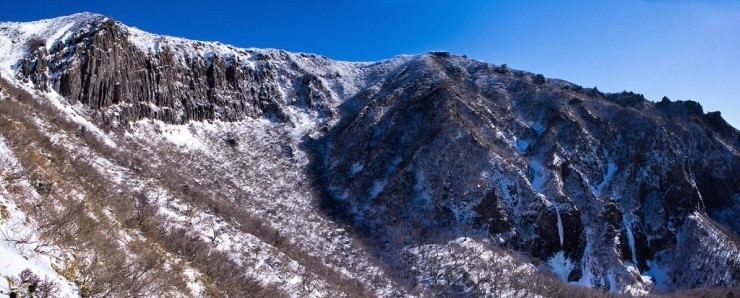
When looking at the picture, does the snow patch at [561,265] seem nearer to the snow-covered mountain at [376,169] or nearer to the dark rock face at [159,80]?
the snow-covered mountain at [376,169]

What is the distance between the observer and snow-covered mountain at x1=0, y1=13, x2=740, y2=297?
33.7 m

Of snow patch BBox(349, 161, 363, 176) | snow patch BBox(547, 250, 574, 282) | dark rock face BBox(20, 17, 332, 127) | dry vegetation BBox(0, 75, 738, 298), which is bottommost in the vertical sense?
snow patch BBox(547, 250, 574, 282)

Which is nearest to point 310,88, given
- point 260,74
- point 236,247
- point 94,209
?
point 260,74

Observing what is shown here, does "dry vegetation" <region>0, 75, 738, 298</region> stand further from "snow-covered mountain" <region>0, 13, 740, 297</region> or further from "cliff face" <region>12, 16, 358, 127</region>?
"cliff face" <region>12, 16, 358, 127</region>

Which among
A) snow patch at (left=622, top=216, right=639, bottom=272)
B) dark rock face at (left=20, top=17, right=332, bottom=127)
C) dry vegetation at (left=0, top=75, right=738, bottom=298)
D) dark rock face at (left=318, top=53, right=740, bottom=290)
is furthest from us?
snow patch at (left=622, top=216, right=639, bottom=272)

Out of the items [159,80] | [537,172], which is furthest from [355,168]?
[159,80]

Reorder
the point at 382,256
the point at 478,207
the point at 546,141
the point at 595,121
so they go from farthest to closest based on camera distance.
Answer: the point at 595,121 → the point at 546,141 → the point at 478,207 → the point at 382,256

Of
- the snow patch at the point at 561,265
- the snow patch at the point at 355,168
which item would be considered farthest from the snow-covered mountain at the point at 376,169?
the snow patch at the point at 355,168

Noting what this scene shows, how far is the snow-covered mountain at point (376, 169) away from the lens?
33.7m

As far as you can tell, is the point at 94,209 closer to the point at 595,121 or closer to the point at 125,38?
the point at 125,38

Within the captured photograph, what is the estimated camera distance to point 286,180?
6178 centimetres

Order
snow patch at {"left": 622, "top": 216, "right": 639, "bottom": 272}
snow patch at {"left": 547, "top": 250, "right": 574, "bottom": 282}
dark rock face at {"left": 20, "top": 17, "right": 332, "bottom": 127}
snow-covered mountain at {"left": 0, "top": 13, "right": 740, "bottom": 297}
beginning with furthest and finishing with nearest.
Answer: snow patch at {"left": 622, "top": 216, "right": 639, "bottom": 272}, snow patch at {"left": 547, "top": 250, "right": 574, "bottom": 282}, dark rock face at {"left": 20, "top": 17, "right": 332, "bottom": 127}, snow-covered mountain at {"left": 0, "top": 13, "right": 740, "bottom": 297}

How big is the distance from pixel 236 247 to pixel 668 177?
2795 inches

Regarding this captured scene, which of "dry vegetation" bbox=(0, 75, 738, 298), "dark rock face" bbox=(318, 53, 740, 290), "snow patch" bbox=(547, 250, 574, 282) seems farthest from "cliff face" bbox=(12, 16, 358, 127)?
"snow patch" bbox=(547, 250, 574, 282)
